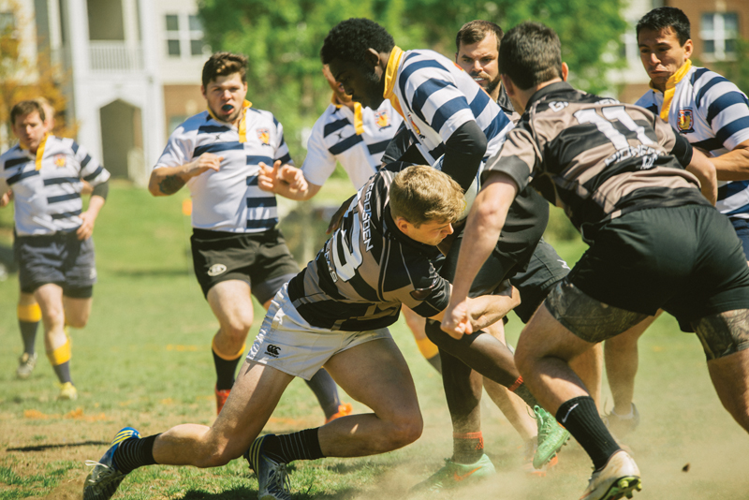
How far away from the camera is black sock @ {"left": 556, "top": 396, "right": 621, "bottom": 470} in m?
2.64

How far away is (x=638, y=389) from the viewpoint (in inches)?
253

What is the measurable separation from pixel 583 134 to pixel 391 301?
1.14 meters

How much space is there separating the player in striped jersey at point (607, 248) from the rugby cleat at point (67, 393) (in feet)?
16.2

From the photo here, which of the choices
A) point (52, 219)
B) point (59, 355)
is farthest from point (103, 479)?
point (52, 219)

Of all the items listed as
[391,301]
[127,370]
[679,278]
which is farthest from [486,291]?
[127,370]

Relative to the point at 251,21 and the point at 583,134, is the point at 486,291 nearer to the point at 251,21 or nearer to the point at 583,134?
the point at 583,134

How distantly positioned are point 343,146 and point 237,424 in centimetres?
228

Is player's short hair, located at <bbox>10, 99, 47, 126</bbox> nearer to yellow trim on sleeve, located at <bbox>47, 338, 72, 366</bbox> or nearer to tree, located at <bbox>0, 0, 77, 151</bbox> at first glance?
yellow trim on sleeve, located at <bbox>47, 338, 72, 366</bbox>

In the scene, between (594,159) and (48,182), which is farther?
(48,182)

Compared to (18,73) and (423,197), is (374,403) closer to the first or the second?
(423,197)

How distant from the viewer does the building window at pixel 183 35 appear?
29.9m

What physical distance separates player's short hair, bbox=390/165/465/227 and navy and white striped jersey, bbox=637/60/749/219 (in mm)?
1899

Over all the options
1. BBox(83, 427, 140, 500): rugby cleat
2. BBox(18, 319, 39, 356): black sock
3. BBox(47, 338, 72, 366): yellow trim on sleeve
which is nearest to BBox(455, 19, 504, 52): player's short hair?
BBox(83, 427, 140, 500): rugby cleat

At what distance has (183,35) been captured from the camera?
30000mm
